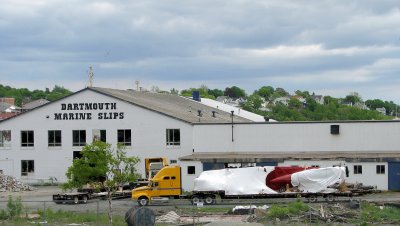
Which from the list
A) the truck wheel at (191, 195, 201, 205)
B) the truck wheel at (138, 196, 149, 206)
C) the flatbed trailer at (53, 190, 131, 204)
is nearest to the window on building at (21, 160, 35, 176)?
the flatbed trailer at (53, 190, 131, 204)

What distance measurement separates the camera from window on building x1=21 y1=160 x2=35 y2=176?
77438 millimetres

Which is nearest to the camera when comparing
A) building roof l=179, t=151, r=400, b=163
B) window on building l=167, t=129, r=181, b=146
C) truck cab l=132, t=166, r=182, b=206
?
truck cab l=132, t=166, r=182, b=206

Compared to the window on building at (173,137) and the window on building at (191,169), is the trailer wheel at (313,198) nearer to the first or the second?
the window on building at (191,169)

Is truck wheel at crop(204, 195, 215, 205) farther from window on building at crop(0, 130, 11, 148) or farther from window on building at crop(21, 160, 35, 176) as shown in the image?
window on building at crop(0, 130, 11, 148)

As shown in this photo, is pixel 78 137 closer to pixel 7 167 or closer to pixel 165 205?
pixel 7 167

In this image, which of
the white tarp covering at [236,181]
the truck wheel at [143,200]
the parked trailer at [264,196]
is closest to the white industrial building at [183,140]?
the parked trailer at [264,196]

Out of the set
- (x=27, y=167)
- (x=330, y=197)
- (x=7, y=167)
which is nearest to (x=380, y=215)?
(x=330, y=197)

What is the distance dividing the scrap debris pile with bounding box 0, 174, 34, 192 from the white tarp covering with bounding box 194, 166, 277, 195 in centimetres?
2221

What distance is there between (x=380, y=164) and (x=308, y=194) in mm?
10093

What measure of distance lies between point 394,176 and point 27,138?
36.1 m

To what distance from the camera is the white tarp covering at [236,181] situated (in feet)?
184

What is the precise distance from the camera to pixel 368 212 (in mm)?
44938

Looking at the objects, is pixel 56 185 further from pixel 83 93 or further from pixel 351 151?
pixel 351 151

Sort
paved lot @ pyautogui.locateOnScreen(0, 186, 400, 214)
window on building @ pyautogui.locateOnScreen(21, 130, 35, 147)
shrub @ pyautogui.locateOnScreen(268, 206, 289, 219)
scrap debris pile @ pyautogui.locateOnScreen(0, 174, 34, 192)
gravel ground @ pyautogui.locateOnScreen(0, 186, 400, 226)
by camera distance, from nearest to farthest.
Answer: shrub @ pyautogui.locateOnScreen(268, 206, 289, 219)
gravel ground @ pyautogui.locateOnScreen(0, 186, 400, 226)
paved lot @ pyautogui.locateOnScreen(0, 186, 400, 214)
scrap debris pile @ pyautogui.locateOnScreen(0, 174, 34, 192)
window on building @ pyautogui.locateOnScreen(21, 130, 35, 147)
